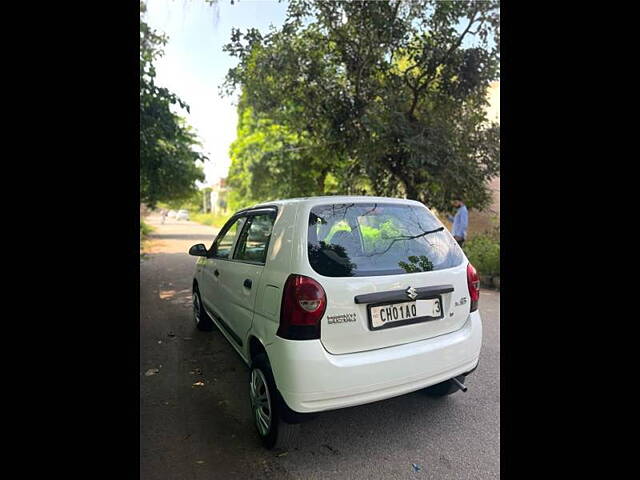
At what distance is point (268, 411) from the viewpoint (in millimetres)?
2305

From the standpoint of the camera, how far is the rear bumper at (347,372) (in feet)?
6.50

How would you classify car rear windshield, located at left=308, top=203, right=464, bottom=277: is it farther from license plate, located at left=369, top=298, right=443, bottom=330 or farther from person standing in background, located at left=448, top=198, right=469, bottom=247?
person standing in background, located at left=448, top=198, right=469, bottom=247

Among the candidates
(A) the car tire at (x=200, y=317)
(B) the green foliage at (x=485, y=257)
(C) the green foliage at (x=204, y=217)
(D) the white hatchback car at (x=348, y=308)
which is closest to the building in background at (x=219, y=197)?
(C) the green foliage at (x=204, y=217)

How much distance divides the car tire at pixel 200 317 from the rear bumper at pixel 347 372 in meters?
2.44

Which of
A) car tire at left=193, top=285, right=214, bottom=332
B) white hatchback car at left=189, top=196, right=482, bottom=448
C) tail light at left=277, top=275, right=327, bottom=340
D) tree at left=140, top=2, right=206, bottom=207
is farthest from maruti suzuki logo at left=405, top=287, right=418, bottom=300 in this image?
tree at left=140, top=2, right=206, bottom=207

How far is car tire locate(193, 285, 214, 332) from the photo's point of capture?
4.39 meters

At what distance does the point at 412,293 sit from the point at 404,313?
0.13 metres

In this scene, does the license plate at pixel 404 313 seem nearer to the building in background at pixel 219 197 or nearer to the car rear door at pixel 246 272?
the car rear door at pixel 246 272

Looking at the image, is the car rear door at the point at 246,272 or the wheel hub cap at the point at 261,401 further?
the car rear door at the point at 246,272

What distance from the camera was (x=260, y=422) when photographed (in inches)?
94.0
